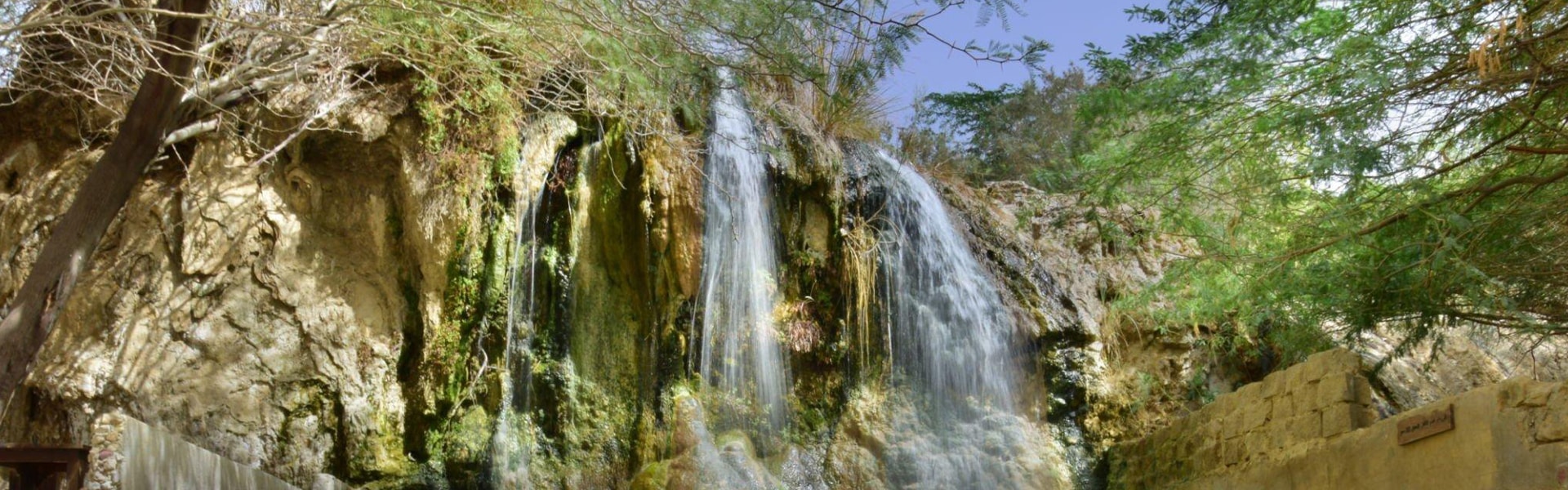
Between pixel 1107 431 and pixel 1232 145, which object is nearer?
pixel 1232 145

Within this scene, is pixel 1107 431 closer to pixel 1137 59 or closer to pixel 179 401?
pixel 1137 59

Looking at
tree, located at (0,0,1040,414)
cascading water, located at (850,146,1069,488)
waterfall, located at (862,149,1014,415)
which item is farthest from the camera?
waterfall, located at (862,149,1014,415)

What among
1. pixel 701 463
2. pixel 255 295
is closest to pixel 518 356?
pixel 701 463

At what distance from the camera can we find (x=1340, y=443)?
6.01m

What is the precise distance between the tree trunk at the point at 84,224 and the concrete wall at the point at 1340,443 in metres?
6.34

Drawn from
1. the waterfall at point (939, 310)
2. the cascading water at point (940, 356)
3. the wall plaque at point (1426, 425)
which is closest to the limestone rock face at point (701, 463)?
the cascading water at point (940, 356)

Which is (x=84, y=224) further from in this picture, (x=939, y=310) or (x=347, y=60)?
(x=939, y=310)

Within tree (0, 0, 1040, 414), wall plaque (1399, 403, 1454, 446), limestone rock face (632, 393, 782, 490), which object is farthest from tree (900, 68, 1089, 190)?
wall plaque (1399, 403, 1454, 446)

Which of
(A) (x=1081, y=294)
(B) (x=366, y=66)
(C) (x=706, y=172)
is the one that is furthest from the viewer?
(A) (x=1081, y=294)

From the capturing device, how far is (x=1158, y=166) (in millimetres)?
6949

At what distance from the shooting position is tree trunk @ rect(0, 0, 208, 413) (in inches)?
243

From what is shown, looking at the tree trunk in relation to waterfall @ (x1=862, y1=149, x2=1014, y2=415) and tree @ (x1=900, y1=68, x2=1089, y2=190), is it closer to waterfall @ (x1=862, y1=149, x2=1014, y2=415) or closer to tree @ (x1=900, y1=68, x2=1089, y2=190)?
waterfall @ (x1=862, y1=149, x2=1014, y2=415)

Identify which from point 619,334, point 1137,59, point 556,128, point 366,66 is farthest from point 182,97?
point 1137,59

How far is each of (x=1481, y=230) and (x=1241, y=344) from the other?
3.26m
